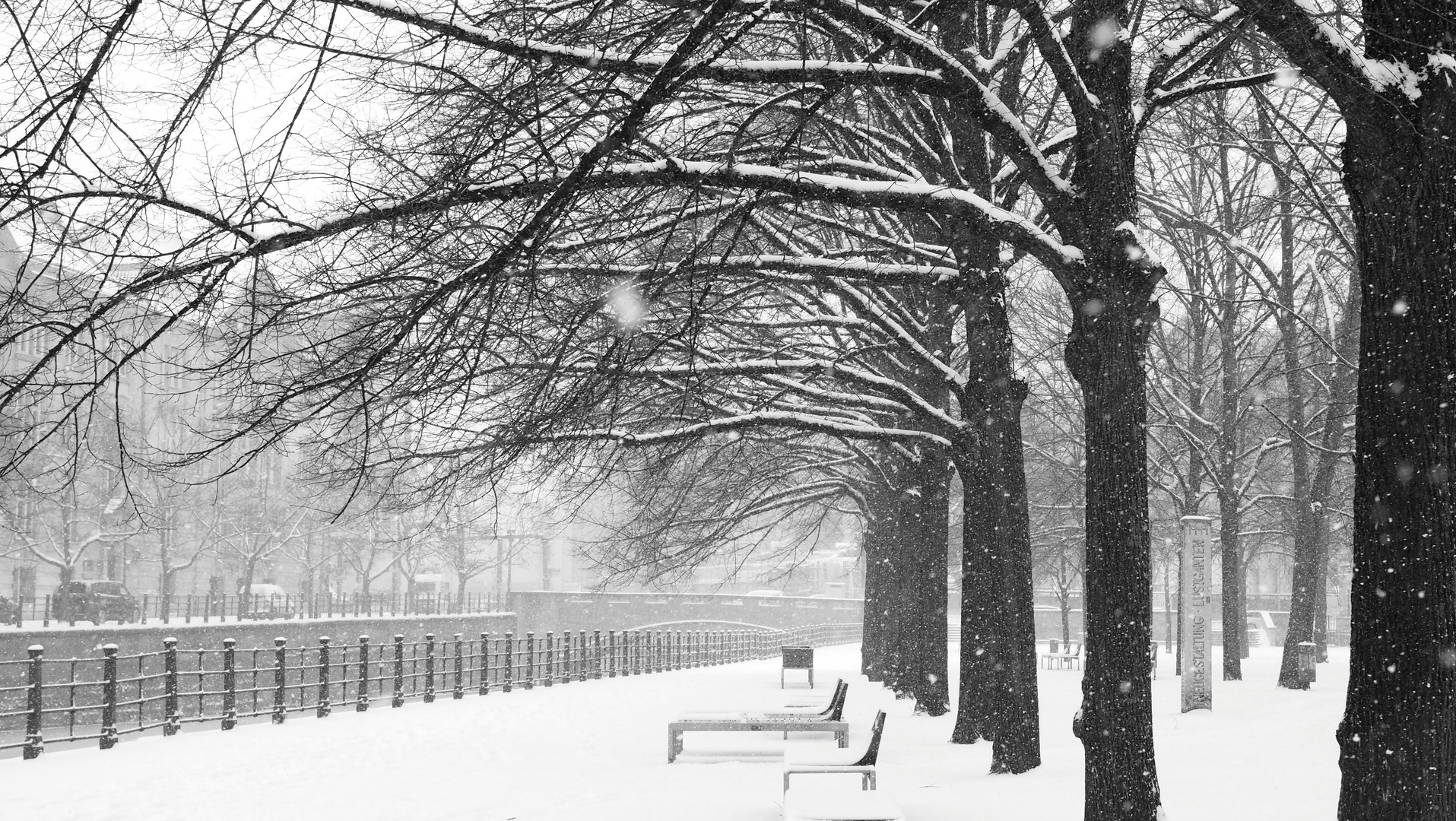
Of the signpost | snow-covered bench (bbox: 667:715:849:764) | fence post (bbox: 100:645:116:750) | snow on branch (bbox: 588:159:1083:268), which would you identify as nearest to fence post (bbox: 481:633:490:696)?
fence post (bbox: 100:645:116:750)

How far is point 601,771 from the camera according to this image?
11.9 m

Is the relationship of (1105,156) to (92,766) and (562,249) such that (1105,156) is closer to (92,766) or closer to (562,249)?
(562,249)

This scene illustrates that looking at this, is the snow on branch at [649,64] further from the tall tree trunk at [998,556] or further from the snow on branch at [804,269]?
the tall tree trunk at [998,556]

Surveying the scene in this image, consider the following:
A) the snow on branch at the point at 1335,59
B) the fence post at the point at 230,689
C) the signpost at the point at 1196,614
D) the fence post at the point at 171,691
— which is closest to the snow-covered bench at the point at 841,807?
the snow on branch at the point at 1335,59

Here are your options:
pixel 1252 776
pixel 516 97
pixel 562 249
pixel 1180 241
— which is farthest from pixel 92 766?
pixel 1180 241

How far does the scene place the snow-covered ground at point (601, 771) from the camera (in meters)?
9.23

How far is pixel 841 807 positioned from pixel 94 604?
36258 millimetres

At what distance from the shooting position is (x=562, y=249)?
8.27m

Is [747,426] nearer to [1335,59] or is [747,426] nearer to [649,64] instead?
[649,64]

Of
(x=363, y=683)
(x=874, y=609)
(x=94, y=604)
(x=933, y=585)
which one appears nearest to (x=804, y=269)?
(x=933, y=585)

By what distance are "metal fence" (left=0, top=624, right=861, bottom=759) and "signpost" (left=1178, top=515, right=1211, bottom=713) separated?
10.9m

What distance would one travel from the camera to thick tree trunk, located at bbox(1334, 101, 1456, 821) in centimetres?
525

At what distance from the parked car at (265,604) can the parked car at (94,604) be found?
13.5ft

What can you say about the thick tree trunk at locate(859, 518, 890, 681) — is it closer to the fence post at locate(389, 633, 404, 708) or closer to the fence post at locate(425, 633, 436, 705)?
the fence post at locate(425, 633, 436, 705)
